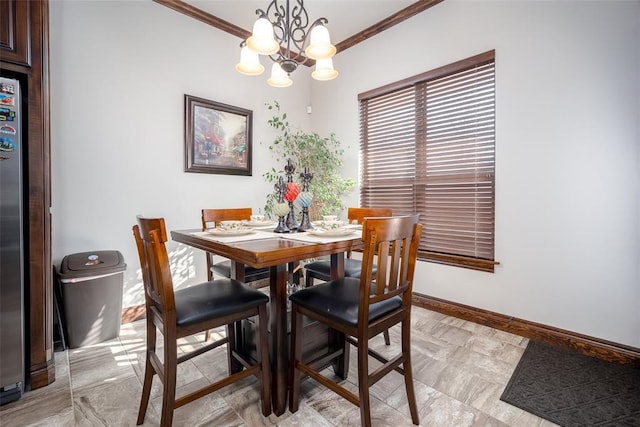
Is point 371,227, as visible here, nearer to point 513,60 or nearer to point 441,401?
point 441,401

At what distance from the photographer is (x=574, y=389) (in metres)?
1.66

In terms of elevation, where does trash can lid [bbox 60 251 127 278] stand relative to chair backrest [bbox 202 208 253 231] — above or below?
below

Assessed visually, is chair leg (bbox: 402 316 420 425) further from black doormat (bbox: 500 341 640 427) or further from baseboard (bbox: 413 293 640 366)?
baseboard (bbox: 413 293 640 366)

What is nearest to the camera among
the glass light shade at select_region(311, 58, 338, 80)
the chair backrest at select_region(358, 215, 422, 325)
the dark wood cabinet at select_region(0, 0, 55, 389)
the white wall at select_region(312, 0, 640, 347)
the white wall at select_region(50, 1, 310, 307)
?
the chair backrest at select_region(358, 215, 422, 325)

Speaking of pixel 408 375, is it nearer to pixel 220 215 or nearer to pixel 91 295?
pixel 220 215

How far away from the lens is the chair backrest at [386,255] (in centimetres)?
119

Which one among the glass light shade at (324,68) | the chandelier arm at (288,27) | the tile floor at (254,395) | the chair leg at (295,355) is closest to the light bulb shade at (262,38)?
the chandelier arm at (288,27)

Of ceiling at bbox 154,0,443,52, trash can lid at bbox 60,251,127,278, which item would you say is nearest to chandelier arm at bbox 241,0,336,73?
ceiling at bbox 154,0,443,52

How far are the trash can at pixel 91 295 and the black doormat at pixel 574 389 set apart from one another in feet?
8.66

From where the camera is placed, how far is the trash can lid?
6.77 feet

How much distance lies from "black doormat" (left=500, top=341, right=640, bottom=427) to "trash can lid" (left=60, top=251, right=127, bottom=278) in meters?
2.66

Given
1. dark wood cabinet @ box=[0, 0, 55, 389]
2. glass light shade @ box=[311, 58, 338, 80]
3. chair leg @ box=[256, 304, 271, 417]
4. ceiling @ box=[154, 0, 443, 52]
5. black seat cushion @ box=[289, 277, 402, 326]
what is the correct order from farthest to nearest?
ceiling @ box=[154, 0, 443, 52], glass light shade @ box=[311, 58, 338, 80], dark wood cabinet @ box=[0, 0, 55, 389], chair leg @ box=[256, 304, 271, 417], black seat cushion @ box=[289, 277, 402, 326]

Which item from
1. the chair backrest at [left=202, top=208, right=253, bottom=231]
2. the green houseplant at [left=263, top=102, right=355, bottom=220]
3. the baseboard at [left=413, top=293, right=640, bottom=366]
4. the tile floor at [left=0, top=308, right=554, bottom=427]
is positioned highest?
the green houseplant at [left=263, top=102, right=355, bottom=220]

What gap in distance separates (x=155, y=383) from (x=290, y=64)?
81.0 inches
